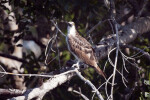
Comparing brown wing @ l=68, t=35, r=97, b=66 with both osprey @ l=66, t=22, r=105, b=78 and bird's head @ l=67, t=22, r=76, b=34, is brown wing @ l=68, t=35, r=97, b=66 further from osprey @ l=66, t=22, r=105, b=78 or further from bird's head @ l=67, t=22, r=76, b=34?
bird's head @ l=67, t=22, r=76, b=34

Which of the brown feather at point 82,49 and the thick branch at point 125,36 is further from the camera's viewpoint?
the thick branch at point 125,36

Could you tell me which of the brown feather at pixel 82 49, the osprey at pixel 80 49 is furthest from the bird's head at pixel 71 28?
the brown feather at pixel 82 49

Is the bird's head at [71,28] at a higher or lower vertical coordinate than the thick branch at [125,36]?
higher

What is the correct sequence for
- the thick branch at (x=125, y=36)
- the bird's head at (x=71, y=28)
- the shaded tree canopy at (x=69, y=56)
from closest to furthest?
the shaded tree canopy at (x=69, y=56) → the thick branch at (x=125, y=36) → the bird's head at (x=71, y=28)

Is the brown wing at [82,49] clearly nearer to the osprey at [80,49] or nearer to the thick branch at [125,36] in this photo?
the osprey at [80,49]

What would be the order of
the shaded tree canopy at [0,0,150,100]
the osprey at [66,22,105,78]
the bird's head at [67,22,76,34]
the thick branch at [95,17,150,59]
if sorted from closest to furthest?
the shaded tree canopy at [0,0,150,100] → the osprey at [66,22,105,78] → the thick branch at [95,17,150,59] → the bird's head at [67,22,76,34]

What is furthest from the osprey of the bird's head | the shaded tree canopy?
the shaded tree canopy

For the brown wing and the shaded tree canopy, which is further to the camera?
the brown wing

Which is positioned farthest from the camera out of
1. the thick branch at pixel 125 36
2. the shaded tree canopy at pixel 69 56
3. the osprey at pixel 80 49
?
the thick branch at pixel 125 36

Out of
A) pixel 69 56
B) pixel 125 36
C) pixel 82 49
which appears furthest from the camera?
pixel 69 56

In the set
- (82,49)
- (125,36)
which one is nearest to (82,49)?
(82,49)

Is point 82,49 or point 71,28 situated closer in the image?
point 82,49

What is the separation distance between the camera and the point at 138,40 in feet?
20.0

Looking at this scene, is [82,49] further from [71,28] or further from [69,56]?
[69,56]
